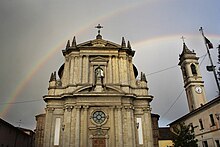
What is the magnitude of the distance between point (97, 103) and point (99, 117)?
1.75 meters

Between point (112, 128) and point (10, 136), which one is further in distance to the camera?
point (10, 136)

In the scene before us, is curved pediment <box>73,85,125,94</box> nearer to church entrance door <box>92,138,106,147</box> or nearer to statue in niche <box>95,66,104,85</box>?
statue in niche <box>95,66,104,85</box>

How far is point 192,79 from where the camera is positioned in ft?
137

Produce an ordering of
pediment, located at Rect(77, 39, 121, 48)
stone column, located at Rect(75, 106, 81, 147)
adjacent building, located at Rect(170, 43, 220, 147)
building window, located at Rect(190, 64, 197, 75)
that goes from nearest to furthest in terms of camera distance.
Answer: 1. stone column, located at Rect(75, 106, 81, 147)
2. adjacent building, located at Rect(170, 43, 220, 147)
3. pediment, located at Rect(77, 39, 121, 48)
4. building window, located at Rect(190, 64, 197, 75)

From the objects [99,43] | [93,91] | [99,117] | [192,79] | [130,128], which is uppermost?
[99,43]

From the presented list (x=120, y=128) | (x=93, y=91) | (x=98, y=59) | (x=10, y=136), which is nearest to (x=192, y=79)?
(x=98, y=59)

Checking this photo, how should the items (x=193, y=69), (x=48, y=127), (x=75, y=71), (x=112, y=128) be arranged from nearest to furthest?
(x=48, y=127)
(x=112, y=128)
(x=75, y=71)
(x=193, y=69)

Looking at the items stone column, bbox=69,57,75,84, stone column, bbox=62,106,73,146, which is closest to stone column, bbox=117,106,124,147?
stone column, bbox=62,106,73,146

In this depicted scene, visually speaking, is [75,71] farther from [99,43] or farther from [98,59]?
[99,43]

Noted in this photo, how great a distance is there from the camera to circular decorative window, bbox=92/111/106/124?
85.0 feet

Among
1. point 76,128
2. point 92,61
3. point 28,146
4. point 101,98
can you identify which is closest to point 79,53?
point 92,61

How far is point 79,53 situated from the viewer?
1193 inches

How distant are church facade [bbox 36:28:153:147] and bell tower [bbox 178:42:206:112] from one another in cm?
1599

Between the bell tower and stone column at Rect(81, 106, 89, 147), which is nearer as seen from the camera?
stone column at Rect(81, 106, 89, 147)
